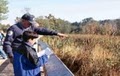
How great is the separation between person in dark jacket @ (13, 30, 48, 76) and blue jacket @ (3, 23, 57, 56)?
191 centimetres

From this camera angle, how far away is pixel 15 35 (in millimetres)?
9211

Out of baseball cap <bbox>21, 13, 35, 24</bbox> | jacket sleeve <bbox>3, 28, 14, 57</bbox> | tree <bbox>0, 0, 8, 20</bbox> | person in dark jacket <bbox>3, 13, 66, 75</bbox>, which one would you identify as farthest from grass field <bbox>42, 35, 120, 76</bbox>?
tree <bbox>0, 0, 8, 20</bbox>

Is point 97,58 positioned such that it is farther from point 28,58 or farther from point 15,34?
point 28,58

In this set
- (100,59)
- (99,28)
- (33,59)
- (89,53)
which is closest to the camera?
(33,59)

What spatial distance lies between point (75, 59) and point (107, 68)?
2.97m

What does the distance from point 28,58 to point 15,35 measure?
249 centimetres

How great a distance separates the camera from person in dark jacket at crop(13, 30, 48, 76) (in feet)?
22.3

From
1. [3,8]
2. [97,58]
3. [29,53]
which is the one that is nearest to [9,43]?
[29,53]

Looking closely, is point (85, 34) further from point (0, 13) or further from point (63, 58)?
point (0, 13)

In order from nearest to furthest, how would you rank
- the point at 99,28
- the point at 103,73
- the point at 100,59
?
1. the point at 103,73
2. the point at 100,59
3. the point at 99,28

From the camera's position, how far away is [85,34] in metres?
17.3

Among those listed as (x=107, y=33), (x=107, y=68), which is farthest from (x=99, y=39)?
(x=107, y=68)

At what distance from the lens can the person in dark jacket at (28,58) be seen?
267 inches

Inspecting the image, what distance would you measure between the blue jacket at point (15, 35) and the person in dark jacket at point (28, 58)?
6.28ft
